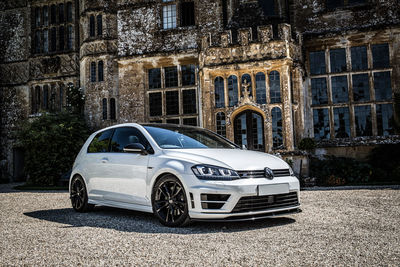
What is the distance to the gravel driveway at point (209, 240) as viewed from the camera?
12.1 ft

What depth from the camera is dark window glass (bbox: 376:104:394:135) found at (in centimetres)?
1515

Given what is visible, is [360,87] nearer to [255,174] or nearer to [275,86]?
[275,86]

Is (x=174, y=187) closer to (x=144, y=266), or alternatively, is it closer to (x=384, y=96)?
(x=144, y=266)

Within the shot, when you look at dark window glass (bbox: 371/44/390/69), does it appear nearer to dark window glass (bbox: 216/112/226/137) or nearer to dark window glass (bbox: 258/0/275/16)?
dark window glass (bbox: 258/0/275/16)

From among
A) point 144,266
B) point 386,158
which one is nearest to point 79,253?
point 144,266

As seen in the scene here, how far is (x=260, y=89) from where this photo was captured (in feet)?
46.3

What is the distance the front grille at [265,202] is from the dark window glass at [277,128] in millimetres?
8144

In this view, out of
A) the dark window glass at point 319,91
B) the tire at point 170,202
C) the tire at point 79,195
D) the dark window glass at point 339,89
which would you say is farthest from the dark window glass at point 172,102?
the tire at point 170,202

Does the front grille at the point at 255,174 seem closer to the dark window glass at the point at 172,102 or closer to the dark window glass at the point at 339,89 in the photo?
the dark window glass at the point at 339,89

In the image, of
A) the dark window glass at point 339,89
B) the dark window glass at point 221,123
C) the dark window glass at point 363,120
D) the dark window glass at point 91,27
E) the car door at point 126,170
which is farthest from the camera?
the dark window glass at point 91,27

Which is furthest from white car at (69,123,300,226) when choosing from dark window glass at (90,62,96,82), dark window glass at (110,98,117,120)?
dark window glass at (90,62,96,82)

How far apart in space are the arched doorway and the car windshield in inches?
293

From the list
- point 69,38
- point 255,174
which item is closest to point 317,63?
point 255,174

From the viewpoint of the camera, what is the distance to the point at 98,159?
7.00m
